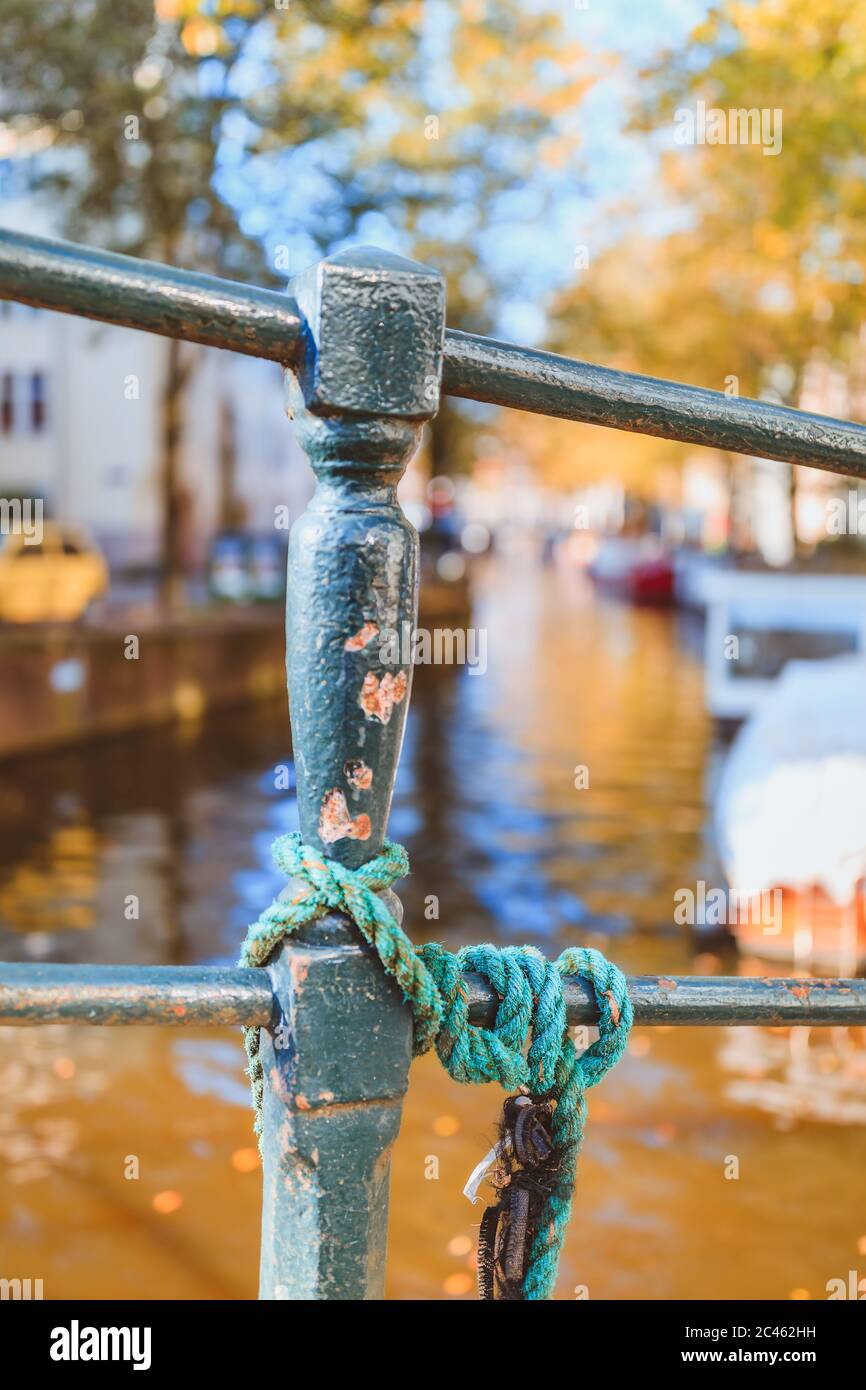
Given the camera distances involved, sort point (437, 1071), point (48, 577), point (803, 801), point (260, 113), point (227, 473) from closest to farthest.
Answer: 1. point (437, 1071)
2. point (803, 801)
3. point (260, 113)
4. point (48, 577)
5. point (227, 473)

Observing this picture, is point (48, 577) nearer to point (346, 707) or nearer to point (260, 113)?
point (260, 113)

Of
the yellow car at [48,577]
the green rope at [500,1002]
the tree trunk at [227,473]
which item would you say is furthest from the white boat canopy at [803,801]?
the tree trunk at [227,473]

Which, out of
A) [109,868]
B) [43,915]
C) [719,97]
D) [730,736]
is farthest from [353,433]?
[730,736]

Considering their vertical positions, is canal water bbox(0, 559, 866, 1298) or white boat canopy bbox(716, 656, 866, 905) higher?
white boat canopy bbox(716, 656, 866, 905)

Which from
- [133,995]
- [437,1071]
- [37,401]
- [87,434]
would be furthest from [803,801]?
[37,401]

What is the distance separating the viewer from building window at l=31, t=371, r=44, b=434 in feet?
129

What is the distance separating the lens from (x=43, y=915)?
8.54 meters

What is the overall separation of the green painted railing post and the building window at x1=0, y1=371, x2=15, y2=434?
40346mm

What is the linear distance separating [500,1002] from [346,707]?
13.1 inches

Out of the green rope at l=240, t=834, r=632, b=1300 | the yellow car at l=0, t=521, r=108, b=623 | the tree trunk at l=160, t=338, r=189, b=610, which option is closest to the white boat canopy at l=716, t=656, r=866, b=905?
the green rope at l=240, t=834, r=632, b=1300

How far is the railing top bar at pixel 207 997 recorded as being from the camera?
3.90 ft

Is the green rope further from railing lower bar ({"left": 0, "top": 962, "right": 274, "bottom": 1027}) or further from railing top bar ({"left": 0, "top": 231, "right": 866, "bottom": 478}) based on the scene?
railing top bar ({"left": 0, "top": 231, "right": 866, "bottom": 478})

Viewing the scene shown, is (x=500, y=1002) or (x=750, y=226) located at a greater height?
(x=750, y=226)

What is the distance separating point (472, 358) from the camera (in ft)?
4.24
